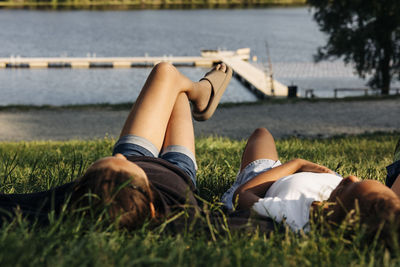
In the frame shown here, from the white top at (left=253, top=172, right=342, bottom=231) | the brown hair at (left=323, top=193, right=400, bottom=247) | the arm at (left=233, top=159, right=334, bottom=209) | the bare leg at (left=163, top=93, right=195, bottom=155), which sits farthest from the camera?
the bare leg at (left=163, top=93, right=195, bottom=155)

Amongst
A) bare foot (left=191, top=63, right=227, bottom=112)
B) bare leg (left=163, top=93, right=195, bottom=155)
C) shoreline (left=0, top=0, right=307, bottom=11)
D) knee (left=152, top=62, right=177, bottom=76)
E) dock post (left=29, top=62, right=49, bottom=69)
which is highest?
shoreline (left=0, top=0, right=307, bottom=11)

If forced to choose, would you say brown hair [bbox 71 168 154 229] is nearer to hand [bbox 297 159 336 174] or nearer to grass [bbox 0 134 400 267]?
grass [bbox 0 134 400 267]

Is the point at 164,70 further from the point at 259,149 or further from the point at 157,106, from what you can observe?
the point at 259,149

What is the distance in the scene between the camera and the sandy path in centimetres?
954

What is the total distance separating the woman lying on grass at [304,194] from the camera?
5.86 ft

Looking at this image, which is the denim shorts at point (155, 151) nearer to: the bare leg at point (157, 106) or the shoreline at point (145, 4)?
the bare leg at point (157, 106)

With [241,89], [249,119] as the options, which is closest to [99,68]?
[241,89]

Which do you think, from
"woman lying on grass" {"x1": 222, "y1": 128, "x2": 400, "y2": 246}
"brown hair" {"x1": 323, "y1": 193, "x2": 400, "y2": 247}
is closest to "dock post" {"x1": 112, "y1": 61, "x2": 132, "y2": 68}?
"woman lying on grass" {"x1": 222, "y1": 128, "x2": 400, "y2": 246}

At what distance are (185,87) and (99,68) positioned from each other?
1076 inches

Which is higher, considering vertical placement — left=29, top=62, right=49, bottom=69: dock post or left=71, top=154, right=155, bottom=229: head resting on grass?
left=71, top=154, right=155, bottom=229: head resting on grass

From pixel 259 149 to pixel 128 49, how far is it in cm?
3917

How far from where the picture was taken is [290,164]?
2447mm

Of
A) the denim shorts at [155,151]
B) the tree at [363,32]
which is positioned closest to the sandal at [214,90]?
the denim shorts at [155,151]

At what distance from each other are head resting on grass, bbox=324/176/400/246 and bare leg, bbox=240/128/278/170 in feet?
2.45
